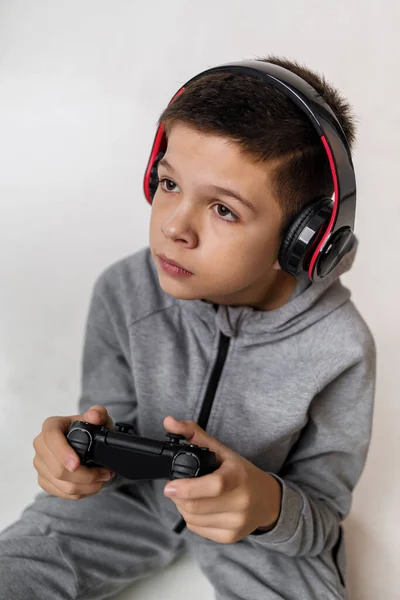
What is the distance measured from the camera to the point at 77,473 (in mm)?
1028

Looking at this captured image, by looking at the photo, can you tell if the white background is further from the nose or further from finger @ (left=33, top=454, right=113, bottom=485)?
the nose

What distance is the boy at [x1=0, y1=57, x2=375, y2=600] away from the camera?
949 millimetres

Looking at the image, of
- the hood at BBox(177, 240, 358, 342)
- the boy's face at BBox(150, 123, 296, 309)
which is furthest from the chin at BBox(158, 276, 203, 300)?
the hood at BBox(177, 240, 358, 342)

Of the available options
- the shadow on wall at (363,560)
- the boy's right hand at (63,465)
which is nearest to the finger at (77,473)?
the boy's right hand at (63,465)

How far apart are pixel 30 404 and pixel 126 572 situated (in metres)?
0.42

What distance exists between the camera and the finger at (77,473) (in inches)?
40.4

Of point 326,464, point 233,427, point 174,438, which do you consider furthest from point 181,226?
point 326,464

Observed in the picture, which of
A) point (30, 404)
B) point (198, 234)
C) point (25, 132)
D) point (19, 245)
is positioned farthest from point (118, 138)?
point (198, 234)

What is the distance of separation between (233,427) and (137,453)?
0.26 m

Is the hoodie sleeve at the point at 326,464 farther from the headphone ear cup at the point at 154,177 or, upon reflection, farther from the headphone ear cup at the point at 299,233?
the headphone ear cup at the point at 154,177

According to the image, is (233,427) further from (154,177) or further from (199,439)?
(154,177)

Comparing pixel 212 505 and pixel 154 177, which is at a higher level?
pixel 154 177

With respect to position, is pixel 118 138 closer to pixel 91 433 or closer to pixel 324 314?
pixel 324 314

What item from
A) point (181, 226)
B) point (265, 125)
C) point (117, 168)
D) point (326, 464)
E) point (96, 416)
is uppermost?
point (265, 125)
